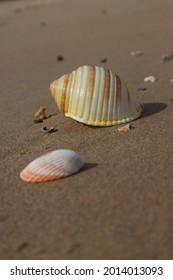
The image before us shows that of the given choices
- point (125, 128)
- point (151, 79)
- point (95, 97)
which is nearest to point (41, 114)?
point (95, 97)

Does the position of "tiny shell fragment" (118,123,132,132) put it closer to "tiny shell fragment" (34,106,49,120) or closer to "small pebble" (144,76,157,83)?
"tiny shell fragment" (34,106,49,120)

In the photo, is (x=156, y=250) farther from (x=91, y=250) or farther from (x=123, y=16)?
(x=123, y=16)

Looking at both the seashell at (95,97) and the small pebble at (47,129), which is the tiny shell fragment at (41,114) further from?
the seashell at (95,97)

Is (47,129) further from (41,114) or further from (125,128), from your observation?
(125,128)

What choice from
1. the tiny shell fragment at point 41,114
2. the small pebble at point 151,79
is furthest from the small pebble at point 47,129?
the small pebble at point 151,79

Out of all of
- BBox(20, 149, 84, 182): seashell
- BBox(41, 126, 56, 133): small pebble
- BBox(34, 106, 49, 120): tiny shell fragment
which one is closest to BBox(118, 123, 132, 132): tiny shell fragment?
BBox(41, 126, 56, 133): small pebble
